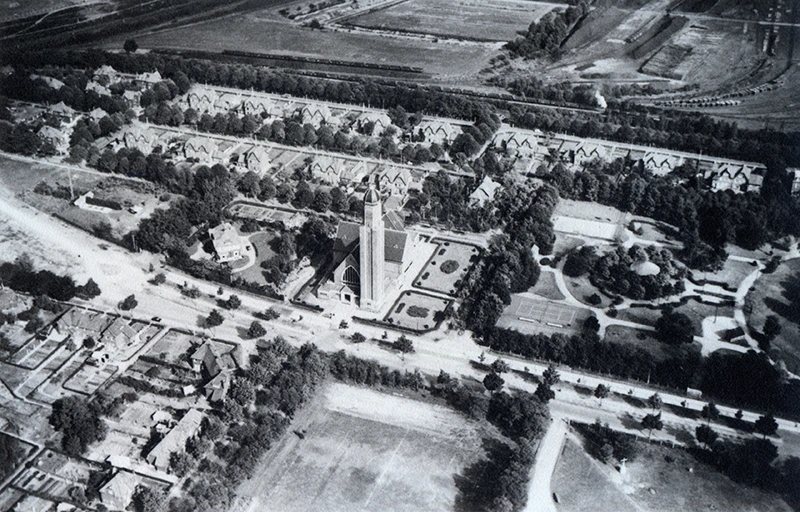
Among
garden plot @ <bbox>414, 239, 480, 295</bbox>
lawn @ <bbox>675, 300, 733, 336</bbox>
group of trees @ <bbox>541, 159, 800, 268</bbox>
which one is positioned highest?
group of trees @ <bbox>541, 159, 800, 268</bbox>

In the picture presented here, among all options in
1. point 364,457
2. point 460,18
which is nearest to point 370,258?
point 364,457

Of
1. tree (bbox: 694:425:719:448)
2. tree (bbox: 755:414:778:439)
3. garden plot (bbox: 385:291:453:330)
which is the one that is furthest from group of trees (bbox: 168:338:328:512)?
tree (bbox: 755:414:778:439)

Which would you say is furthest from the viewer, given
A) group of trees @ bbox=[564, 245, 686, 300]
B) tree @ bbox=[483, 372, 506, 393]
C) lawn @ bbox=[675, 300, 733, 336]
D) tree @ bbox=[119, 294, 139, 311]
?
group of trees @ bbox=[564, 245, 686, 300]

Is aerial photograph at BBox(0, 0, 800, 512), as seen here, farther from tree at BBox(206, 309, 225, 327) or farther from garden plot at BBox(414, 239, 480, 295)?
garden plot at BBox(414, 239, 480, 295)

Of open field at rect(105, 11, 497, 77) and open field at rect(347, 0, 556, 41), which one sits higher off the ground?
open field at rect(347, 0, 556, 41)

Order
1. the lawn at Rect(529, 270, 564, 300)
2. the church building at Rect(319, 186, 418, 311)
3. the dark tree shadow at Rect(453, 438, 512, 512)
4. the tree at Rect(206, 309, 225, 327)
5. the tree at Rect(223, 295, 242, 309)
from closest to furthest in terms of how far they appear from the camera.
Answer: the dark tree shadow at Rect(453, 438, 512, 512) < the church building at Rect(319, 186, 418, 311) < the tree at Rect(206, 309, 225, 327) < the tree at Rect(223, 295, 242, 309) < the lawn at Rect(529, 270, 564, 300)

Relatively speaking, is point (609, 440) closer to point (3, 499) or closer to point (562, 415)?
point (562, 415)

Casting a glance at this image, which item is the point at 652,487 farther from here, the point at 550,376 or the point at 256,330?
the point at 256,330
